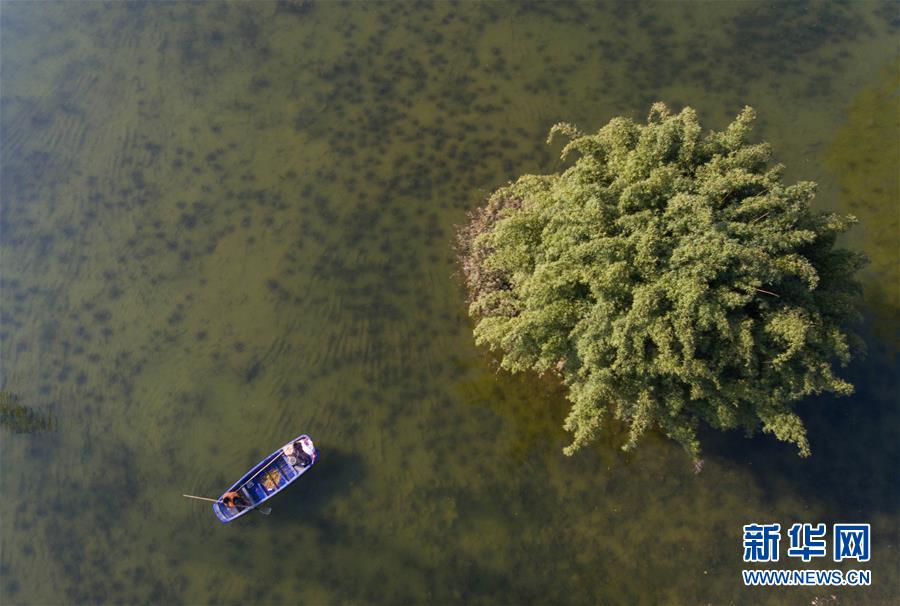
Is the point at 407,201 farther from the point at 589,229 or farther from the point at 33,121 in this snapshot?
the point at 33,121

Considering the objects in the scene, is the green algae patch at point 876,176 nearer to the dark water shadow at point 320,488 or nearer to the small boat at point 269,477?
the dark water shadow at point 320,488

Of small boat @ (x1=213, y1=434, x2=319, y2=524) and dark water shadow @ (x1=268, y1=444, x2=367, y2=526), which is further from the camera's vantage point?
dark water shadow @ (x1=268, y1=444, x2=367, y2=526)

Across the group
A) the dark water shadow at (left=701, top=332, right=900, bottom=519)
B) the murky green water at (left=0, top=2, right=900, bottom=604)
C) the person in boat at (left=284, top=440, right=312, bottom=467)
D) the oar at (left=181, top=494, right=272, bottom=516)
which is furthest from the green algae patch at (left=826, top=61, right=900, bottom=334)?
the oar at (left=181, top=494, right=272, bottom=516)

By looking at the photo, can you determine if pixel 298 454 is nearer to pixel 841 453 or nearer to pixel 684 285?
pixel 684 285

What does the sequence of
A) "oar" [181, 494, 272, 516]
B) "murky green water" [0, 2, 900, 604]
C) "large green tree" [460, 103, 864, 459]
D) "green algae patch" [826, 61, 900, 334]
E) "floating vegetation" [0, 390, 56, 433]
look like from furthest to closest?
"green algae patch" [826, 61, 900, 334] → "floating vegetation" [0, 390, 56, 433] → "oar" [181, 494, 272, 516] → "murky green water" [0, 2, 900, 604] → "large green tree" [460, 103, 864, 459]

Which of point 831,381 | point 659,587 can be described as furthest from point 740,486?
point 831,381

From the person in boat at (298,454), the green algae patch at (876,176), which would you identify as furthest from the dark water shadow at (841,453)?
the person in boat at (298,454)

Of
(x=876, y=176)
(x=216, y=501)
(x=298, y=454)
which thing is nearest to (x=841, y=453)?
(x=876, y=176)

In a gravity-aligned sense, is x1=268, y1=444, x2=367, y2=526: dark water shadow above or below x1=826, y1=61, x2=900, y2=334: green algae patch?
below

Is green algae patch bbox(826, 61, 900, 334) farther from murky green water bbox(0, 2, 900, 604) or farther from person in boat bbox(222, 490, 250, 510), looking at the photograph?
person in boat bbox(222, 490, 250, 510)
